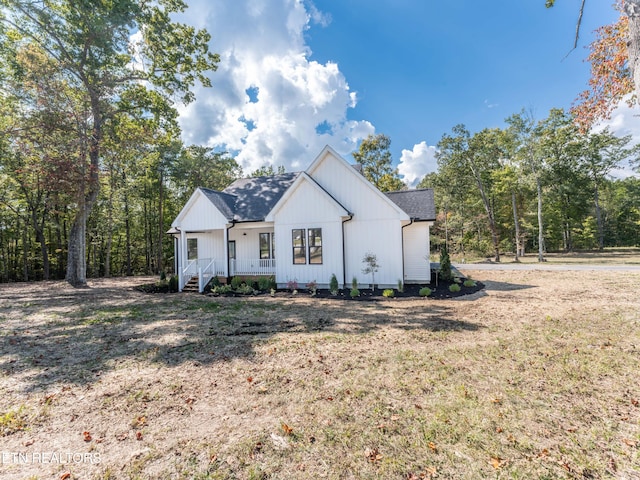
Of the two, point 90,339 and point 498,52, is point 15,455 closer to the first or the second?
point 90,339

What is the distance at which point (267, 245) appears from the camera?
15.9 m

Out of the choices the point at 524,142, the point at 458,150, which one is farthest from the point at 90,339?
the point at 524,142

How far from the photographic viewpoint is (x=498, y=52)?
13789mm

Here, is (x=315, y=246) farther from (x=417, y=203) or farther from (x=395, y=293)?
(x=417, y=203)

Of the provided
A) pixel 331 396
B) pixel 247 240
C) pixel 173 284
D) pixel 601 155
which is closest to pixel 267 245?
pixel 247 240

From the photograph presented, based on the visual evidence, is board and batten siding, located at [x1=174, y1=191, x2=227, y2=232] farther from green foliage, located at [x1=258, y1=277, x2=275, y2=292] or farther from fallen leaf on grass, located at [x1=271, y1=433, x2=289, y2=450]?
fallen leaf on grass, located at [x1=271, y1=433, x2=289, y2=450]

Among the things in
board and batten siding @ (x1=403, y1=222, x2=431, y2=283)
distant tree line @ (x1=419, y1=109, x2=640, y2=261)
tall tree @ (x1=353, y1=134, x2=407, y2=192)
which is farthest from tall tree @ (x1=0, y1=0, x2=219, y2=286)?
distant tree line @ (x1=419, y1=109, x2=640, y2=261)

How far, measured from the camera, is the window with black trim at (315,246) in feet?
43.9

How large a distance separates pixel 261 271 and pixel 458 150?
2224 cm

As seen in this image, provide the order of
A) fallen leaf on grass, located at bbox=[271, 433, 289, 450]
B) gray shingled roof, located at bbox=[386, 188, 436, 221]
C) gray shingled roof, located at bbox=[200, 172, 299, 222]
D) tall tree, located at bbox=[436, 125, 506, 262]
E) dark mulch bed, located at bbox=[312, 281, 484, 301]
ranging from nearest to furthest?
fallen leaf on grass, located at bbox=[271, 433, 289, 450] → dark mulch bed, located at bbox=[312, 281, 484, 301] → gray shingled roof, located at bbox=[386, 188, 436, 221] → gray shingled roof, located at bbox=[200, 172, 299, 222] → tall tree, located at bbox=[436, 125, 506, 262]

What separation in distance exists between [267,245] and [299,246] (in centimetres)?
300

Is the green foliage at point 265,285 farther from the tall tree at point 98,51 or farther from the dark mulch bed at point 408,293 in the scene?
the tall tree at point 98,51

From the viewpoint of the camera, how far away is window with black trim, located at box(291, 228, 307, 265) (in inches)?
535

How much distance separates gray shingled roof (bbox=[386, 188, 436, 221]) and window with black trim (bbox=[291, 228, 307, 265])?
5686 millimetres
